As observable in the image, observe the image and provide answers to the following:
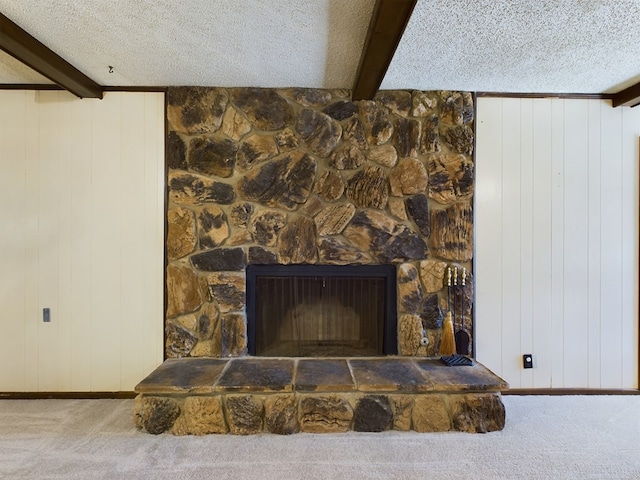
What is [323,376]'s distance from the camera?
85.0 inches

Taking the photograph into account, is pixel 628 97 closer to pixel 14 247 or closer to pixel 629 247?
pixel 629 247

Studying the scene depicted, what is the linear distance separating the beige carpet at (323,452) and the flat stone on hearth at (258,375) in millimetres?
274

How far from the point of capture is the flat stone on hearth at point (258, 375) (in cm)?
204

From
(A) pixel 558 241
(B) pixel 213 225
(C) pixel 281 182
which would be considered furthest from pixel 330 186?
(A) pixel 558 241

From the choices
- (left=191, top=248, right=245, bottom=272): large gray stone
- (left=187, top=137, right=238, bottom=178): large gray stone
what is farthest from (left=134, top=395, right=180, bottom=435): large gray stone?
(left=187, top=137, right=238, bottom=178): large gray stone

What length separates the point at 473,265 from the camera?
257cm

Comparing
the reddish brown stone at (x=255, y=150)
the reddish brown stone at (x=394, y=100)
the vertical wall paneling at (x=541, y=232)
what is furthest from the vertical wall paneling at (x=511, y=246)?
the reddish brown stone at (x=255, y=150)

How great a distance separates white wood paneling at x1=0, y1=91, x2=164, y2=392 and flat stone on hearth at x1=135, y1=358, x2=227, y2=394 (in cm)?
32

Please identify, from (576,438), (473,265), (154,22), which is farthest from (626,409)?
(154,22)

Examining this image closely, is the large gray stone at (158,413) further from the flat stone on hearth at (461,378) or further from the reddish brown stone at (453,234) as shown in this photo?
the reddish brown stone at (453,234)

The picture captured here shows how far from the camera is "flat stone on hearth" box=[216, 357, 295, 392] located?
6.69 ft

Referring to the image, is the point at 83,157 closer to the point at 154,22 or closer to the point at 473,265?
the point at 154,22

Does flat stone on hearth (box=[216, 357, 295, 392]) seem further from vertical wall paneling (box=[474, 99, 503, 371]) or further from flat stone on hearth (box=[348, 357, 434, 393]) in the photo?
vertical wall paneling (box=[474, 99, 503, 371])

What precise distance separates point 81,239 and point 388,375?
231cm
